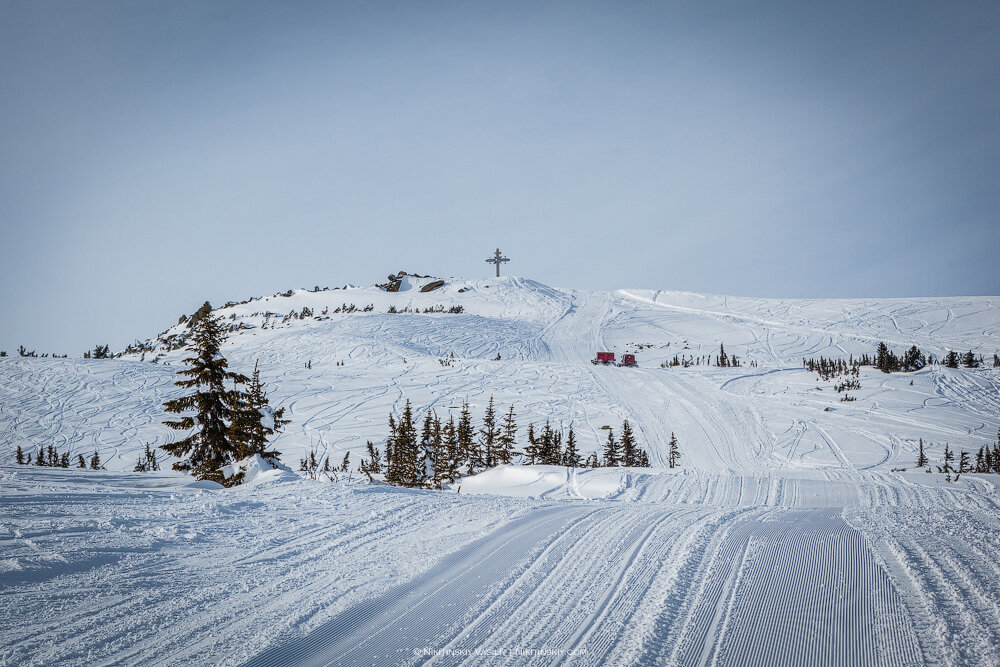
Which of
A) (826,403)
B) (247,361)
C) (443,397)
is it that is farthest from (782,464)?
(247,361)

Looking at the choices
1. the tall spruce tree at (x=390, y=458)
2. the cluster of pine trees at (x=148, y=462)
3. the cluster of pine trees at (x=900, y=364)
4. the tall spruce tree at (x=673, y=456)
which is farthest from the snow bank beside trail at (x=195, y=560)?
the cluster of pine trees at (x=900, y=364)

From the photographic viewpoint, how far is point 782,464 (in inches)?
752

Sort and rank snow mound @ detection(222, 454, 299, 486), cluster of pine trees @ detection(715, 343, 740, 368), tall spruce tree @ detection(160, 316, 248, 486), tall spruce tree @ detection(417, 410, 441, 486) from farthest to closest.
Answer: cluster of pine trees @ detection(715, 343, 740, 368)
tall spruce tree @ detection(417, 410, 441, 486)
tall spruce tree @ detection(160, 316, 248, 486)
snow mound @ detection(222, 454, 299, 486)

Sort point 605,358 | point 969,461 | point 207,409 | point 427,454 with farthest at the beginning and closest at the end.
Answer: point 605,358 < point 427,454 < point 969,461 < point 207,409

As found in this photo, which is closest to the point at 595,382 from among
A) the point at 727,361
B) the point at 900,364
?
the point at 727,361

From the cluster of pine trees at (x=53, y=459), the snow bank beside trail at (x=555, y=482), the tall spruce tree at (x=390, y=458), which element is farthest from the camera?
the tall spruce tree at (x=390, y=458)

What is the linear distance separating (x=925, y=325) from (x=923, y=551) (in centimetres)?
6078

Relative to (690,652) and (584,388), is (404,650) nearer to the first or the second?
(690,652)

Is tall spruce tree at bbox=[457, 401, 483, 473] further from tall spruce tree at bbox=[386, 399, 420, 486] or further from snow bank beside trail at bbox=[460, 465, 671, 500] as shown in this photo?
snow bank beside trail at bbox=[460, 465, 671, 500]

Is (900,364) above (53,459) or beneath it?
above

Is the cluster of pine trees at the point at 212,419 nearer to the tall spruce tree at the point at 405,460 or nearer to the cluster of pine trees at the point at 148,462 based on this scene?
the tall spruce tree at the point at 405,460

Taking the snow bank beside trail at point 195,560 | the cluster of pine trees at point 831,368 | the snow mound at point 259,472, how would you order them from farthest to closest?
the cluster of pine trees at point 831,368
the snow mound at point 259,472
the snow bank beside trail at point 195,560

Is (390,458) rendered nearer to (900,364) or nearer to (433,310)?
(900,364)

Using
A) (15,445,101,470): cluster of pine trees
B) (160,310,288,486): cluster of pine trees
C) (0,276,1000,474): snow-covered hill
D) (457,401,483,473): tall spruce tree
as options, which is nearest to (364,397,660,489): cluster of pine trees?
(457,401,483,473): tall spruce tree
